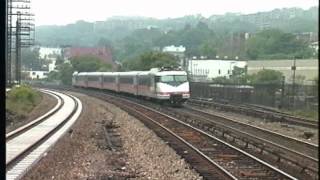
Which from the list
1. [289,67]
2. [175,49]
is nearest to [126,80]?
[289,67]

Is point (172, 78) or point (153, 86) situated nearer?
point (172, 78)

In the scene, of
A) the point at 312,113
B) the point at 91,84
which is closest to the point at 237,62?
the point at 91,84

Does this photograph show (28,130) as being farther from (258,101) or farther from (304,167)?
(258,101)

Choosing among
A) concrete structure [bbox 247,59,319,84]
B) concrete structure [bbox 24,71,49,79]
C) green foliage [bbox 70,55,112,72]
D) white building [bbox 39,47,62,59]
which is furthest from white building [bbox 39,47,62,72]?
concrete structure [bbox 247,59,319,84]

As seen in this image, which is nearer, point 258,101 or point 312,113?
point 312,113

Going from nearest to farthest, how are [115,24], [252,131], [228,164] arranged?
[228,164] < [252,131] < [115,24]

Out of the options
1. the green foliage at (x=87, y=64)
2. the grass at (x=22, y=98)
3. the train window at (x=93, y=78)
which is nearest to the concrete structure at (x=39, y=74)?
the green foliage at (x=87, y=64)

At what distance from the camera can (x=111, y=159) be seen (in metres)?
15.2

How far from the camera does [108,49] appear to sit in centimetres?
16138

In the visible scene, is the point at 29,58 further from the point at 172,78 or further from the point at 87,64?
the point at 172,78

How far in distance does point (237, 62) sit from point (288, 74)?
30232 millimetres

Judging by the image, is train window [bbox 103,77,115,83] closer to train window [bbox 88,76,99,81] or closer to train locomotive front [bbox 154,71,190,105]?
train window [bbox 88,76,99,81]

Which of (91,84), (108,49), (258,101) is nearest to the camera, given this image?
(258,101)

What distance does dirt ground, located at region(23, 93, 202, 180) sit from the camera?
12305 mm
